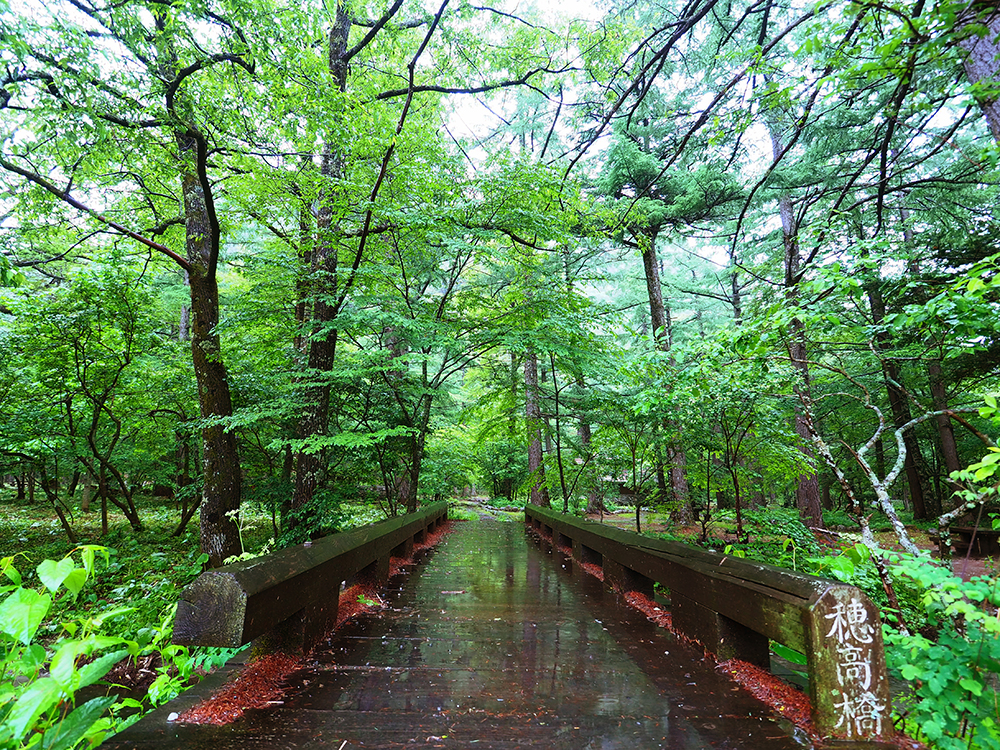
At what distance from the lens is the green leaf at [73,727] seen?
3.63ft

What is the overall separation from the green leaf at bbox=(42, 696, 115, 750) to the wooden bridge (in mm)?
439

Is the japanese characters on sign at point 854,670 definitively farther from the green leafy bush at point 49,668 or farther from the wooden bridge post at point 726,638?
the green leafy bush at point 49,668

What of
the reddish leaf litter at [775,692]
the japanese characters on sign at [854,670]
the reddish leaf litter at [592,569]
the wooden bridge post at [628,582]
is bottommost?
the reddish leaf litter at [592,569]

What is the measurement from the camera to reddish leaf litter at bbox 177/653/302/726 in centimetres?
170

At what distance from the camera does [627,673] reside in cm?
224

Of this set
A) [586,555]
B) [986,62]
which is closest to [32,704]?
[586,555]

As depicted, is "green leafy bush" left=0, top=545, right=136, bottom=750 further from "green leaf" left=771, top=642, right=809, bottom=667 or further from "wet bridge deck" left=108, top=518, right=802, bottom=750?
"green leaf" left=771, top=642, right=809, bottom=667

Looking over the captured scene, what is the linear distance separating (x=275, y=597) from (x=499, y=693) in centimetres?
111

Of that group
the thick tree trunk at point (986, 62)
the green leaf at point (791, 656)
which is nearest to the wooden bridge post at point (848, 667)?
the green leaf at point (791, 656)

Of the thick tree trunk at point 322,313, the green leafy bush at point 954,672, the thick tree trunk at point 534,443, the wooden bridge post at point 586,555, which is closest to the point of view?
the green leafy bush at point 954,672

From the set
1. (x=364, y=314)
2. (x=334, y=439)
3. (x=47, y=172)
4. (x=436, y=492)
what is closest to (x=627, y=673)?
(x=334, y=439)

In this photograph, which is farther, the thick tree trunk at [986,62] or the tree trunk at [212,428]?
the tree trunk at [212,428]

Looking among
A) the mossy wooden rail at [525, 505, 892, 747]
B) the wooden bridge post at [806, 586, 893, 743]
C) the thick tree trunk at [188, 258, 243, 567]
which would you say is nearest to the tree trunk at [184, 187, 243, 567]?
the thick tree trunk at [188, 258, 243, 567]

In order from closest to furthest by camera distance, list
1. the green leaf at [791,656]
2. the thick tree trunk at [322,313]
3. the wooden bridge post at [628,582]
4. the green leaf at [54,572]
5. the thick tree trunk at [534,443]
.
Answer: the green leaf at [54,572] < the green leaf at [791,656] < the wooden bridge post at [628,582] < the thick tree trunk at [322,313] < the thick tree trunk at [534,443]
